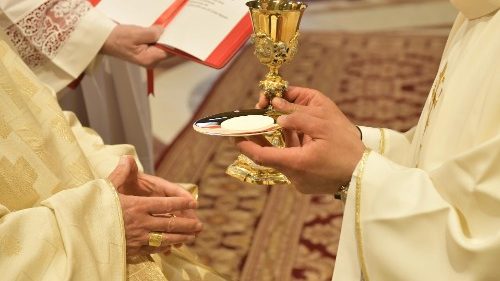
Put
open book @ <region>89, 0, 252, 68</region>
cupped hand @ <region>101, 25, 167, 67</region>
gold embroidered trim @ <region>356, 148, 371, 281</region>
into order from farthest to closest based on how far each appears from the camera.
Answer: cupped hand @ <region>101, 25, 167, 67</region> < open book @ <region>89, 0, 252, 68</region> < gold embroidered trim @ <region>356, 148, 371, 281</region>

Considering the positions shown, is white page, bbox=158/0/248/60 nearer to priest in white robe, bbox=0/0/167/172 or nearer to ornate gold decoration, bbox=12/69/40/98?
priest in white robe, bbox=0/0/167/172

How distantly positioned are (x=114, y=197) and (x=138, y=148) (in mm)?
1592

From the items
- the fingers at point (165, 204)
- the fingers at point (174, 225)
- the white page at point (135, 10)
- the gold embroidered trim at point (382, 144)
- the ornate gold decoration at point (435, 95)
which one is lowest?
the fingers at point (174, 225)

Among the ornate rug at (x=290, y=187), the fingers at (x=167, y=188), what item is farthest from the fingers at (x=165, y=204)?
the ornate rug at (x=290, y=187)

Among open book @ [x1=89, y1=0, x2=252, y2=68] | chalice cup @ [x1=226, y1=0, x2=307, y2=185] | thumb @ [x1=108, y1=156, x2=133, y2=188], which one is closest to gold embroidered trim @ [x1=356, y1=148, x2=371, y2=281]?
chalice cup @ [x1=226, y1=0, x2=307, y2=185]

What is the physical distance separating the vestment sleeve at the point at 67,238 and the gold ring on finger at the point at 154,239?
0.10 m

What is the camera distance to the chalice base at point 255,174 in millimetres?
1578

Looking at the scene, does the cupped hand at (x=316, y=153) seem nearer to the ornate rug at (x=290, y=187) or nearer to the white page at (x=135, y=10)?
the white page at (x=135, y=10)

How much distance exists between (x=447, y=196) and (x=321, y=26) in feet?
21.3

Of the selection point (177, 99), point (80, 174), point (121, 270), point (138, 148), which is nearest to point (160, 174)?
point (138, 148)

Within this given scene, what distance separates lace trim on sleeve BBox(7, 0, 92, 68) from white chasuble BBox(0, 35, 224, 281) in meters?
0.45

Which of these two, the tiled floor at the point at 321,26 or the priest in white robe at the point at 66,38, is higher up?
the priest in white robe at the point at 66,38

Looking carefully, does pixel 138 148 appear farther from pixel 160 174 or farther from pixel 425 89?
pixel 425 89

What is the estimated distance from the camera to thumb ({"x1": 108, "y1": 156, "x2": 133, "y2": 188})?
5.57 feet
